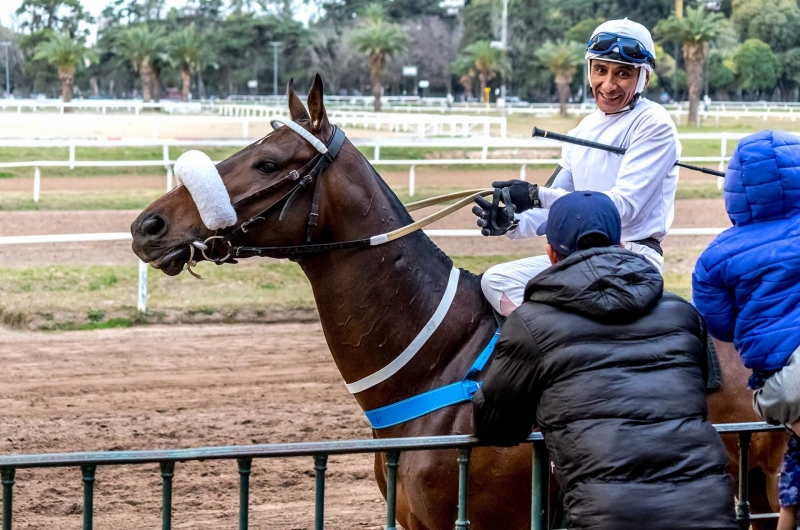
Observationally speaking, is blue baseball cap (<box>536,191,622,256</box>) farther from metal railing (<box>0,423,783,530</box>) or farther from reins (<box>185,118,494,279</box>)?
reins (<box>185,118,494,279</box>)

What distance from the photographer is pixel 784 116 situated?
32.7m

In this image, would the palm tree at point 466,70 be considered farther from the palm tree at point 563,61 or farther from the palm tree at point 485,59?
the palm tree at point 563,61

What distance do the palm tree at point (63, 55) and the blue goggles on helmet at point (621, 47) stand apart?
46.3 m

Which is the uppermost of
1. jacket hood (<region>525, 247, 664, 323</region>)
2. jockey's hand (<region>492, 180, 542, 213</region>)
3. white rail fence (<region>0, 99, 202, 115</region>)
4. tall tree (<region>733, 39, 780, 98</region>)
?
tall tree (<region>733, 39, 780, 98</region>)

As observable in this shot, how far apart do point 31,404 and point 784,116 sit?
101ft

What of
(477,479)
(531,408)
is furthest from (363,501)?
(531,408)

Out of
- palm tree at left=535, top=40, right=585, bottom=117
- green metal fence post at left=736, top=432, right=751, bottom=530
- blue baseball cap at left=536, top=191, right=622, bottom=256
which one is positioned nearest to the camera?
blue baseball cap at left=536, top=191, right=622, bottom=256

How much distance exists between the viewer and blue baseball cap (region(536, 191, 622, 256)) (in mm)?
2434

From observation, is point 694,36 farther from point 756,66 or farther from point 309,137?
point 309,137

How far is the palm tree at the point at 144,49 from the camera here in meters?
54.1

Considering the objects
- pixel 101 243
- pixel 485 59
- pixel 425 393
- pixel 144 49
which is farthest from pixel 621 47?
pixel 485 59

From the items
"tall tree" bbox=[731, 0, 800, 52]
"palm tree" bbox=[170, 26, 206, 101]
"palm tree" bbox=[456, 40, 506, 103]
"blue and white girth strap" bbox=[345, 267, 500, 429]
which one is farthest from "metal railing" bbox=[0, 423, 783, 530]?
"palm tree" bbox=[456, 40, 506, 103]

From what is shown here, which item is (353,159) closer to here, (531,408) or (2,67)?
(531,408)

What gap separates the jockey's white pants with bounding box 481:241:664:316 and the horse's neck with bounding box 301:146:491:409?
0.52ft
